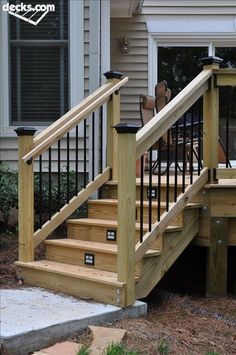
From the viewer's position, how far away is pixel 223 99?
7.66m

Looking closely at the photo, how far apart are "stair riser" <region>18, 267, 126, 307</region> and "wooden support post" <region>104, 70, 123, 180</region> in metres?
1.53

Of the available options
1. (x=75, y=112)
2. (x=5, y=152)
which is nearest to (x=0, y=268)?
(x=75, y=112)

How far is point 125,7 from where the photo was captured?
22.6ft

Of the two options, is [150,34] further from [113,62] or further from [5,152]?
[5,152]

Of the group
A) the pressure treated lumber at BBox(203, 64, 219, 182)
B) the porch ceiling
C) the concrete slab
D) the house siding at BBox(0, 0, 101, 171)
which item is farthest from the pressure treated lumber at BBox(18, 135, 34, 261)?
the porch ceiling

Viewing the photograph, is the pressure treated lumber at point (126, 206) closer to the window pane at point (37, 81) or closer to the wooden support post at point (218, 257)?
the wooden support post at point (218, 257)

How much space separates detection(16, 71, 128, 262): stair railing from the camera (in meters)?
4.37

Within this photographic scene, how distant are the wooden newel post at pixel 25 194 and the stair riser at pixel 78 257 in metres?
0.22

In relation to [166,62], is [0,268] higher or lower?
lower

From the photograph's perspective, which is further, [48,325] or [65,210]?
[65,210]

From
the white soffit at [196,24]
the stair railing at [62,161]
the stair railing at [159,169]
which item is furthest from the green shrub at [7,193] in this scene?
the white soffit at [196,24]

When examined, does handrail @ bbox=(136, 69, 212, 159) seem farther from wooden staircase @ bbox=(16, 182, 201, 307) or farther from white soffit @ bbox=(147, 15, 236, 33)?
white soffit @ bbox=(147, 15, 236, 33)

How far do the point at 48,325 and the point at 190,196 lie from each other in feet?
5.47

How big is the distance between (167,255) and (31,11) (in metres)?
3.42
